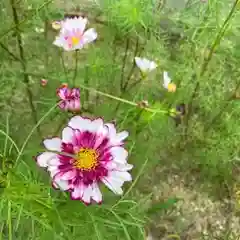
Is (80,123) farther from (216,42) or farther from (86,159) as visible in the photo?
(216,42)

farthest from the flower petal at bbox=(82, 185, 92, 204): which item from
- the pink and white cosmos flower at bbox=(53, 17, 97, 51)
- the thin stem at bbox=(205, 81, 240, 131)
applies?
the thin stem at bbox=(205, 81, 240, 131)

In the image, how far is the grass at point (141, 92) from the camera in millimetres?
1265

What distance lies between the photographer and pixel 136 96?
4.73 feet

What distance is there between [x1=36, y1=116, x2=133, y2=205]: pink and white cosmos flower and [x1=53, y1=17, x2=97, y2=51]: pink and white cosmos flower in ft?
1.18

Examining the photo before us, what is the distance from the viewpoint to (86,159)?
95 cm

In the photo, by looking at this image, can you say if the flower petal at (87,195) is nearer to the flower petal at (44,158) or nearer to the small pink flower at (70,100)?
the flower petal at (44,158)

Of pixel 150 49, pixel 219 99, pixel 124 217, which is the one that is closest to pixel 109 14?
pixel 150 49

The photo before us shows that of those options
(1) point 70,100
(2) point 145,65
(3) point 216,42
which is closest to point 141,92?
(2) point 145,65

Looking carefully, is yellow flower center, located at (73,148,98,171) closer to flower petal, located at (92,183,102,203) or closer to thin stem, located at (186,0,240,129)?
flower petal, located at (92,183,102,203)

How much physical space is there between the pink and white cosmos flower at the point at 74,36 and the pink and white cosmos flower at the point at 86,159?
36cm

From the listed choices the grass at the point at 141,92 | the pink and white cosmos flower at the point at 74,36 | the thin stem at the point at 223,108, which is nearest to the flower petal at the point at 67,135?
the grass at the point at 141,92

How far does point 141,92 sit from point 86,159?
1.84ft

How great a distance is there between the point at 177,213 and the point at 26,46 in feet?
1.91

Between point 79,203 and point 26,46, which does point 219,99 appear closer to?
point 26,46
